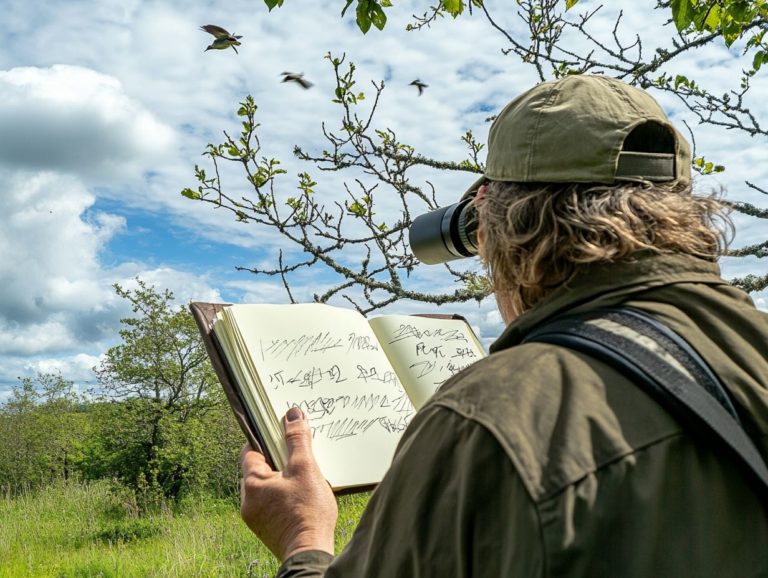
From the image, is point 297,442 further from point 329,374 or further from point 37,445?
point 37,445

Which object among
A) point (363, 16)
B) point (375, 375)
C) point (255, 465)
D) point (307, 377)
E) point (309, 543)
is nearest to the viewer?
point (309, 543)

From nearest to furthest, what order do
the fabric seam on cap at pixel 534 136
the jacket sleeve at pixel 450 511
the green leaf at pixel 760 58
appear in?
the jacket sleeve at pixel 450 511 < the fabric seam on cap at pixel 534 136 < the green leaf at pixel 760 58

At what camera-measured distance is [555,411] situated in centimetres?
90

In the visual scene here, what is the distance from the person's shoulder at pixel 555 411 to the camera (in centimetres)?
87

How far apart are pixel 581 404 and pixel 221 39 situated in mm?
2387

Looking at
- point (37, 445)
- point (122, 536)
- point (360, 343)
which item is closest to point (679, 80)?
point (360, 343)

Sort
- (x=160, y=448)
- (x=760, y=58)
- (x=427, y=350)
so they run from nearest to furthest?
(x=427, y=350) < (x=760, y=58) < (x=160, y=448)

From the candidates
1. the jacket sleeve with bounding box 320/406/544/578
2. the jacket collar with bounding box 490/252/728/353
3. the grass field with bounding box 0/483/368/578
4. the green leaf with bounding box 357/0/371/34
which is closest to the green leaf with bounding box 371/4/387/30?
the green leaf with bounding box 357/0/371/34

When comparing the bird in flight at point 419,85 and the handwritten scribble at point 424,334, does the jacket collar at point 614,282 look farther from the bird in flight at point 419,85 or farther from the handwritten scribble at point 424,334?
the bird in flight at point 419,85

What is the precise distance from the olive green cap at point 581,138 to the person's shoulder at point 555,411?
339 mm

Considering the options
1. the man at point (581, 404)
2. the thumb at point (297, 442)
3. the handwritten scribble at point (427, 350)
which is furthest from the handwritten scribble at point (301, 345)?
the man at point (581, 404)

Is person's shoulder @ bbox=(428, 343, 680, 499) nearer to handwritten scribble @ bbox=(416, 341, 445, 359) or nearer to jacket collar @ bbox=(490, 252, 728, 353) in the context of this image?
jacket collar @ bbox=(490, 252, 728, 353)

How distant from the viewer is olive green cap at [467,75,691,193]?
45.3 inches

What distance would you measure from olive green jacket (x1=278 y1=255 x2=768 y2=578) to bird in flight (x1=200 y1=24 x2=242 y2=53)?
2226mm
